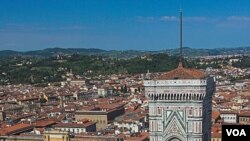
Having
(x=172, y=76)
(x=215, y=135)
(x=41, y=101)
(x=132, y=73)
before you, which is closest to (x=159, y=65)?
(x=132, y=73)

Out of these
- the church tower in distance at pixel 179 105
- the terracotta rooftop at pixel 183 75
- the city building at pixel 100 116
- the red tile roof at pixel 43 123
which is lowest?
the city building at pixel 100 116

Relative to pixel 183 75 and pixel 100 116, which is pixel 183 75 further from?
pixel 100 116

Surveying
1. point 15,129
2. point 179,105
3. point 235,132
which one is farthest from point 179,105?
point 15,129

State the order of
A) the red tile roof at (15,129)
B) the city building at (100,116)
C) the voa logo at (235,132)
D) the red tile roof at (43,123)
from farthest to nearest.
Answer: the city building at (100,116)
the red tile roof at (43,123)
the red tile roof at (15,129)
the voa logo at (235,132)

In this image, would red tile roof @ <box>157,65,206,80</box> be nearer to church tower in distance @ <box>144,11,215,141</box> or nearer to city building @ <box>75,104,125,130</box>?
church tower in distance @ <box>144,11,215,141</box>

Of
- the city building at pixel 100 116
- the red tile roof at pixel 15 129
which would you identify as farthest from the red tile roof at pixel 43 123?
the city building at pixel 100 116

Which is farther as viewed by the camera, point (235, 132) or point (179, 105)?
→ point (179, 105)

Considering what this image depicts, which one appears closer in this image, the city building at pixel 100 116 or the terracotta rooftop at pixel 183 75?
the terracotta rooftop at pixel 183 75

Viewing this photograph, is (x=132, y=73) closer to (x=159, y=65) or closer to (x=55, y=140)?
(x=159, y=65)

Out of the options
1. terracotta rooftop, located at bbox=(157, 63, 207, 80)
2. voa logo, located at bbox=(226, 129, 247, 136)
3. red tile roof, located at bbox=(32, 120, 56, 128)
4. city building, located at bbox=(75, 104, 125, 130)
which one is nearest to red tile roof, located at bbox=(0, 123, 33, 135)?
red tile roof, located at bbox=(32, 120, 56, 128)

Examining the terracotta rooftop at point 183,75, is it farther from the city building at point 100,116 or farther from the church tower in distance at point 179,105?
the city building at point 100,116
